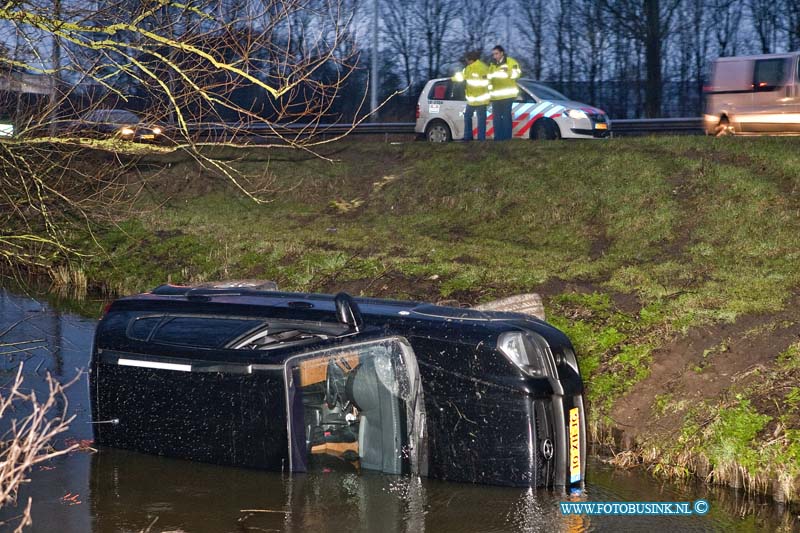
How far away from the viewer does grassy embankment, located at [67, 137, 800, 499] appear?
26.5ft

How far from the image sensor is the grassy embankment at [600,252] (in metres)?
8.06

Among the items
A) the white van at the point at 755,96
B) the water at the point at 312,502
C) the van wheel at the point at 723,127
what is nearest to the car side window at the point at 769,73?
the white van at the point at 755,96

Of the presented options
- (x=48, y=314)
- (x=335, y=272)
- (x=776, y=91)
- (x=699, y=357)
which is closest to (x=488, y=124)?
(x=776, y=91)

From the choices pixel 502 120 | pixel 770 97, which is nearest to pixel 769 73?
pixel 770 97

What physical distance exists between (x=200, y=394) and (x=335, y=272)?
22.9 ft

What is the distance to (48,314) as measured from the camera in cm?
1402

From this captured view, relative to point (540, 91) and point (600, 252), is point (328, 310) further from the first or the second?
point (540, 91)

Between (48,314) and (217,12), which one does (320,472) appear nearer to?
(217,12)

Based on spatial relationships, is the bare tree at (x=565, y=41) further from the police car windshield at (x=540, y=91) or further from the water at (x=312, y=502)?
the water at (x=312, y=502)

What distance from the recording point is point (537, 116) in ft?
66.1

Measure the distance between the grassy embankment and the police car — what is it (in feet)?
5.29

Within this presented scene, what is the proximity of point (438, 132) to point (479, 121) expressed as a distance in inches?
95.3

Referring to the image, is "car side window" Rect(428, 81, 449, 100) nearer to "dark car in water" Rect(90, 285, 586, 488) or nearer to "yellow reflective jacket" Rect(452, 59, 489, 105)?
"yellow reflective jacket" Rect(452, 59, 489, 105)

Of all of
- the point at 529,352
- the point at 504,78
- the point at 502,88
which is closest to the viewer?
the point at 529,352
